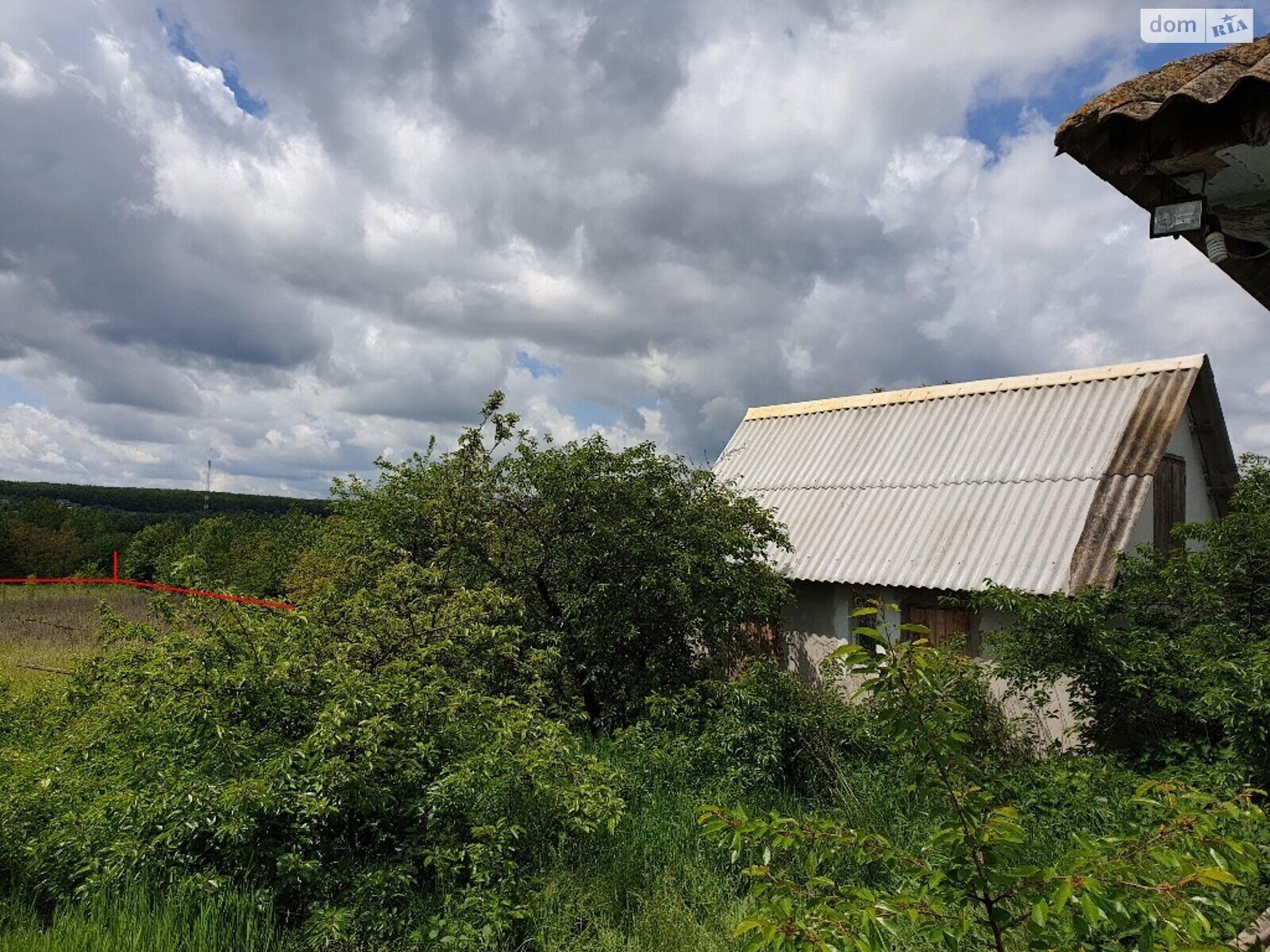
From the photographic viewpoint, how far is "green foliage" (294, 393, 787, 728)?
9.75 meters

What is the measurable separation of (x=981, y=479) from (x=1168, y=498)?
2199mm

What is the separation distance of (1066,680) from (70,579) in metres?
29.7

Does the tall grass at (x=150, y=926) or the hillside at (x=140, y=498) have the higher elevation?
the hillside at (x=140, y=498)

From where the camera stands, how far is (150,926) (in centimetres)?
427

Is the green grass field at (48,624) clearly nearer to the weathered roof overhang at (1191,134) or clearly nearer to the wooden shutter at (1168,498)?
the weathered roof overhang at (1191,134)

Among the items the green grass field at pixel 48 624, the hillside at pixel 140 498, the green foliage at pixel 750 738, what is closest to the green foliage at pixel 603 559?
the green foliage at pixel 750 738

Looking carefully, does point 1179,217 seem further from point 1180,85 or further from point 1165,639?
point 1165,639

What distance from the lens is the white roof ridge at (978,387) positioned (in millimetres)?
10859

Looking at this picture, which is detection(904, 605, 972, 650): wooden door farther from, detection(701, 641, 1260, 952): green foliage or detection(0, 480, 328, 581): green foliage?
detection(0, 480, 328, 581): green foliage

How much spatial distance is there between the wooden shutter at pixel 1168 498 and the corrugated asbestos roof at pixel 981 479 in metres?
0.61

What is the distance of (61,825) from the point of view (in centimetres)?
477

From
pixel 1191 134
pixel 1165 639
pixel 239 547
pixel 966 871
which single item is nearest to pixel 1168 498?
pixel 1165 639

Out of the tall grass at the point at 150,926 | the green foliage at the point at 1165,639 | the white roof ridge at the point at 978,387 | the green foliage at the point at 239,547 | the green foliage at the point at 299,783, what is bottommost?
the tall grass at the point at 150,926

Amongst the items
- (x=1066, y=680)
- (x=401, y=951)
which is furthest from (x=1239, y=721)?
(x=401, y=951)
